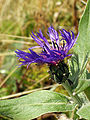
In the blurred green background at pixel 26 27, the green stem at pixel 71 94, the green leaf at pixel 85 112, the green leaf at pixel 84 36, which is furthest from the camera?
the blurred green background at pixel 26 27

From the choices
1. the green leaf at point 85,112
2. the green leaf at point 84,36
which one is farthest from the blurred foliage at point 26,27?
the green leaf at point 85,112

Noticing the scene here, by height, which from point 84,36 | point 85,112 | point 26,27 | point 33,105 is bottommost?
point 85,112

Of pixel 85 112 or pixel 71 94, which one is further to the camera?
pixel 71 94

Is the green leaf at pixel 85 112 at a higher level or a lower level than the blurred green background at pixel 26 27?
lower

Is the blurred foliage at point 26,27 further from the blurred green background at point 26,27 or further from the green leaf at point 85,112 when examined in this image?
the green leaf at point 85,112

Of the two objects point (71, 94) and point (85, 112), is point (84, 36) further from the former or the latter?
point (85, 112)

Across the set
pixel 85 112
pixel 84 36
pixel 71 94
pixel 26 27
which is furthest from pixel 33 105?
pixel 26 27

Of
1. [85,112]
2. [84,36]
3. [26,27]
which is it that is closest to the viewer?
[85,112]
